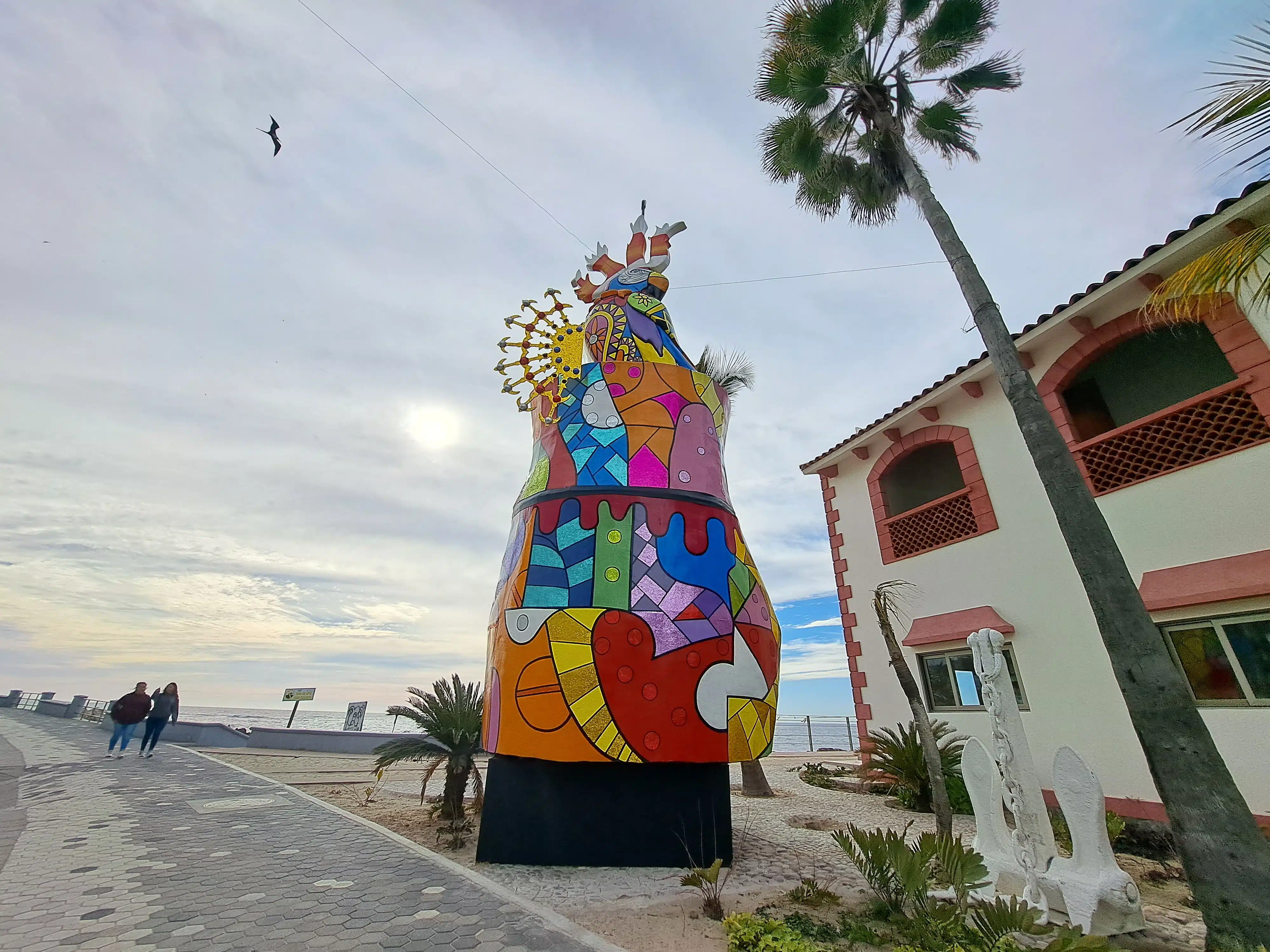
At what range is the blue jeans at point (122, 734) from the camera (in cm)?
1288

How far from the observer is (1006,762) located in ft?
16.1

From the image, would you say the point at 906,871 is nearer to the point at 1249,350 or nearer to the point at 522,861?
the point at 522,861

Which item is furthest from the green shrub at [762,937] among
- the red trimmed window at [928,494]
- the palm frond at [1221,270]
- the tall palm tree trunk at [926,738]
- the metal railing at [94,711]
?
the metal railing at [94,711]

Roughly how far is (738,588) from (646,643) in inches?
56.6

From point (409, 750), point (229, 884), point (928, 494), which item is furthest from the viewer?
point (928, 494)

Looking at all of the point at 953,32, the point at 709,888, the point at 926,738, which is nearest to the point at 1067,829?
the point at 926,738

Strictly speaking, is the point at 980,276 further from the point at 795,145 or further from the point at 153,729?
the point at 153,729

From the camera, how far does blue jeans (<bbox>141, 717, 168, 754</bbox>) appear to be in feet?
43.3

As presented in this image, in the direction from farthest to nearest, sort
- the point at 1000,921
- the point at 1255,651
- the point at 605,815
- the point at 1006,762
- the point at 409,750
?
the point at 409,750 → the point at 1255,651 → the point at 605,815 → the point at 1006,762 → the point at 1000,921

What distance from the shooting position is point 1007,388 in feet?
17.6

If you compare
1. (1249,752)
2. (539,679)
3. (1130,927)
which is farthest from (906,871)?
(1249,752)

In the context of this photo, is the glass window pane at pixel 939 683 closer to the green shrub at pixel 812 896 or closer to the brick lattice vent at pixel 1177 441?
the brick lattice vent at pixel 1177 441

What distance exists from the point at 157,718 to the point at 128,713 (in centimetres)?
59

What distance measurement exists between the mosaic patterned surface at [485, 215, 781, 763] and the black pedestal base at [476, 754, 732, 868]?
1.68 ft
